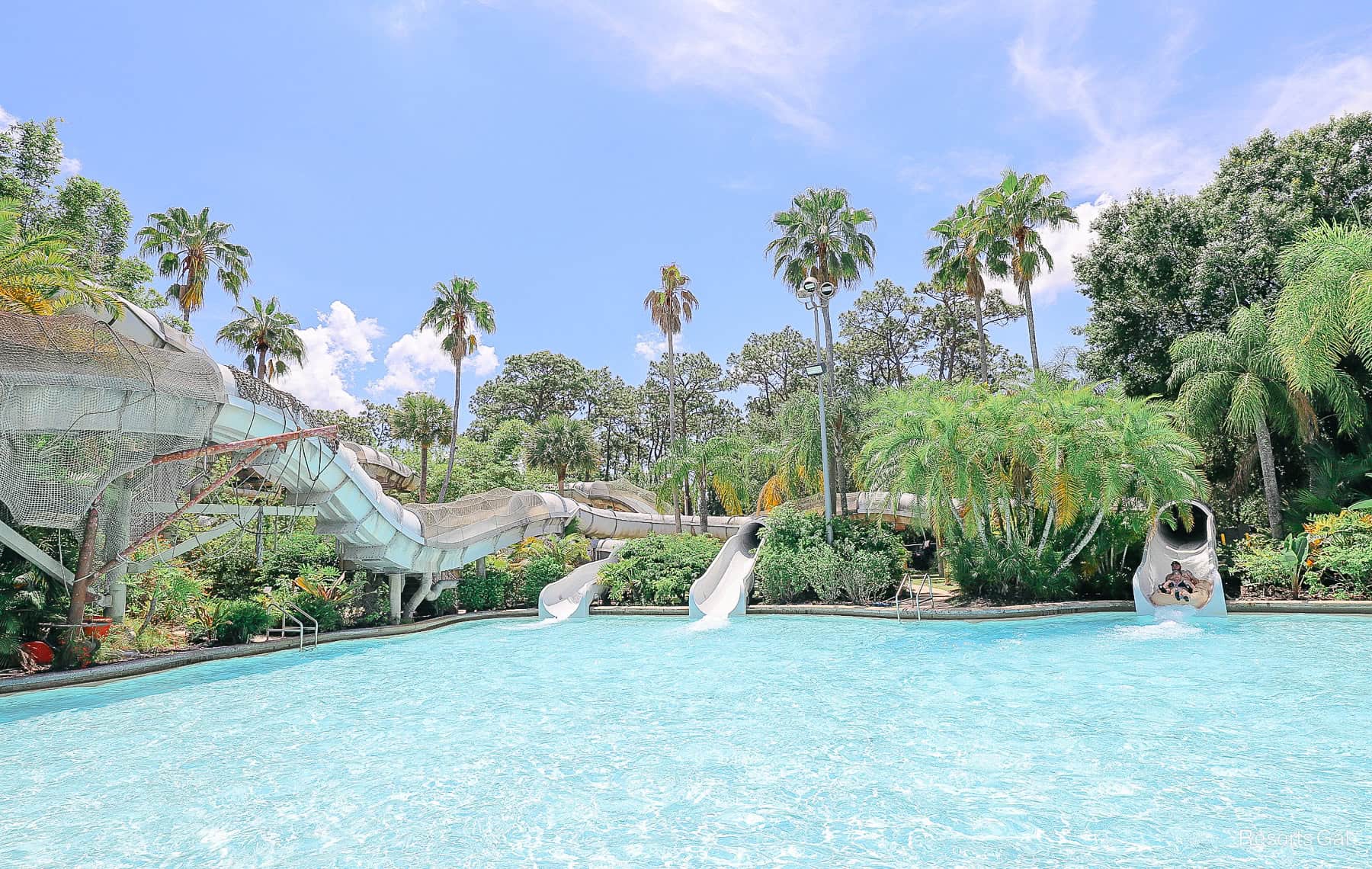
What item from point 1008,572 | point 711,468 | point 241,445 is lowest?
point 1008,572

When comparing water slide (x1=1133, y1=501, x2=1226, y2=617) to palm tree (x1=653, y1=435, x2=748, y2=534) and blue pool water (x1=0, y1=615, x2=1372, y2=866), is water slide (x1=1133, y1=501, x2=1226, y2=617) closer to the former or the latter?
blue pool water (x1=0, y1=615, x2=1372, y2=866)

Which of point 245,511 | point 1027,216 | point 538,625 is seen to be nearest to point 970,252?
point 1027,216

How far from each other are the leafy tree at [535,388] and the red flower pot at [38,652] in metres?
41.5

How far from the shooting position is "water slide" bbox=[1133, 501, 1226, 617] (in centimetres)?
1531

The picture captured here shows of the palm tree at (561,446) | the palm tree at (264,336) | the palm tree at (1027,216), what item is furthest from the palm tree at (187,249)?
the palm tree at (1027,216)

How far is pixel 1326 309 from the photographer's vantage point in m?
15.7

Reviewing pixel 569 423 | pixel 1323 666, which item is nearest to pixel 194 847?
pixel 1323 666

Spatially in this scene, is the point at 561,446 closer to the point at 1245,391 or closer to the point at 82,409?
the point at 82,409

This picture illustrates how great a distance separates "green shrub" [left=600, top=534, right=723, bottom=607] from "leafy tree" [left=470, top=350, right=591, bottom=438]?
3390cm

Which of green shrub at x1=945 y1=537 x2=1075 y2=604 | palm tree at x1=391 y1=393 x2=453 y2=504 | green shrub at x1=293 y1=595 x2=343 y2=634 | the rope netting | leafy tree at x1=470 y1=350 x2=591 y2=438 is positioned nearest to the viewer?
the rope netting

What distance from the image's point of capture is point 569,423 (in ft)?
125

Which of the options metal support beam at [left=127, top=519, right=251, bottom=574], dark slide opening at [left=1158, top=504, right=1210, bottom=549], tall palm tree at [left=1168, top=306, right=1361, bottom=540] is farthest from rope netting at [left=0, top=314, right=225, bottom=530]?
tall palm tree at [left=1168, top=306, right=1361, bottom=540]

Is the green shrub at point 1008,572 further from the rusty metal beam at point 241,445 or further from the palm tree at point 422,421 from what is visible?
the palm tree at point 422,421

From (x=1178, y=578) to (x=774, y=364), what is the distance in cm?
3297
